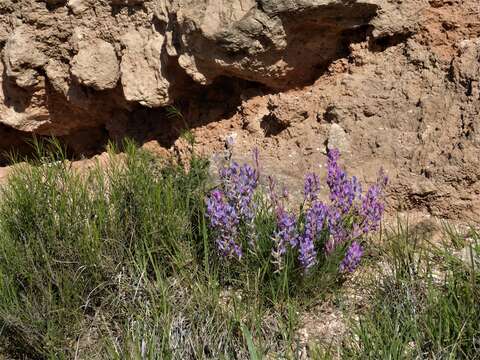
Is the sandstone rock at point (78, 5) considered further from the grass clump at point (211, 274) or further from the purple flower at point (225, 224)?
the purple flower at point (225, 224)

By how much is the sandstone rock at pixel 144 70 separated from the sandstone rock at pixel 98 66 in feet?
0.43

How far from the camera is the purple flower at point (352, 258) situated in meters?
2.82

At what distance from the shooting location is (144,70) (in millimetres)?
4297

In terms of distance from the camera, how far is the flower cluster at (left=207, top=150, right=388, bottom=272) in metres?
2.83

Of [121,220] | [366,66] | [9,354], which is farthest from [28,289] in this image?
[366,66]

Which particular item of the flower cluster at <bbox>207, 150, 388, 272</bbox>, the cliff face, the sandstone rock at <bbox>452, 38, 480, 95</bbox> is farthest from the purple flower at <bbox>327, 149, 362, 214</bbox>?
the sandstone rock at <bbox>452, 38, 480, 95</bbox>

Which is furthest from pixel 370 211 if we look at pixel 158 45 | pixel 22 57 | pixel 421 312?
pixel 22 57

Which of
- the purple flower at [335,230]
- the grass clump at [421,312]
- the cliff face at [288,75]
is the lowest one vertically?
the grass clump at [421,312]

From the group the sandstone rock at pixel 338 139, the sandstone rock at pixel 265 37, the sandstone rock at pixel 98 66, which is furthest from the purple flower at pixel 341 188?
the sandstone rock at pixel 98 66

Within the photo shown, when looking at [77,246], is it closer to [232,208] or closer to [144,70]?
[232,208]

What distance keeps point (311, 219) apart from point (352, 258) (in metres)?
0.22

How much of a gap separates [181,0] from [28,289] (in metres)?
1.82

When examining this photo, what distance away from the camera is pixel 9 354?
114 inches

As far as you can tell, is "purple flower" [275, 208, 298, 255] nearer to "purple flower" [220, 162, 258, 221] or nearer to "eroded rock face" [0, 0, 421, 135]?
"purple flower" [220, 162, 258, 221]
